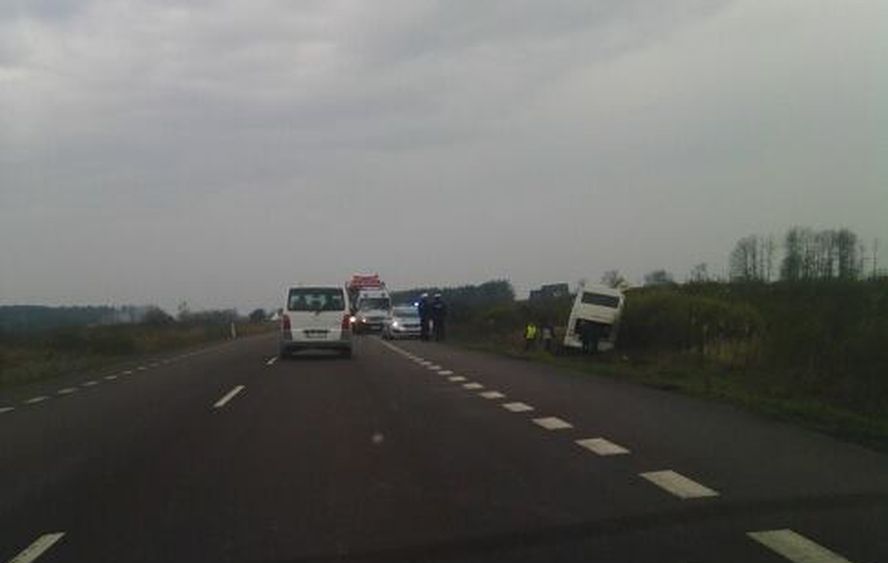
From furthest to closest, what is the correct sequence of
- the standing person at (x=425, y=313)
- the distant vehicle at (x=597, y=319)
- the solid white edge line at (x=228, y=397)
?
the standing person at (x=425, y=313) → the distant vehicle at (x=597, y=319) → the solid white edge line at (x=228, y=397)

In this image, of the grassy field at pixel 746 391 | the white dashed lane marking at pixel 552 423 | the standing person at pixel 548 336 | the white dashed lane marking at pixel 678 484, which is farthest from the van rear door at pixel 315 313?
the white dashed lane marking at pixel 678 484

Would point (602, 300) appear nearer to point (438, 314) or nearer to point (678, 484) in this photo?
point (438, 314)

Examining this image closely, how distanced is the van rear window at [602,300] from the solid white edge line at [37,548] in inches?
1145

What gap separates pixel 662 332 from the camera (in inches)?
1384

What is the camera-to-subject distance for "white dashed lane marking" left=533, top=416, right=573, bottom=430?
42.0ft

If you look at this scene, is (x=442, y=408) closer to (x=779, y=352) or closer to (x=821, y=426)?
(x=821, y=426)

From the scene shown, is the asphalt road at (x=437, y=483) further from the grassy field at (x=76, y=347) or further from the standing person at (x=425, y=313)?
the standing person at (x=425, y=313)

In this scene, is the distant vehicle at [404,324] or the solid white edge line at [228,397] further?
the distant vehicle at [404,324]

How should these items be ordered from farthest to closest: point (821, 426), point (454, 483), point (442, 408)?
point (442, 408) → point (821, 426) → point (454, 483)

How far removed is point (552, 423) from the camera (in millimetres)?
13227

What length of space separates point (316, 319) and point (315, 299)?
0.56 m

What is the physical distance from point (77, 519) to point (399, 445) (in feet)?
13.9

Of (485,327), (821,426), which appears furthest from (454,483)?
(485,327)

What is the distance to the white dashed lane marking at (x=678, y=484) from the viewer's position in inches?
325
